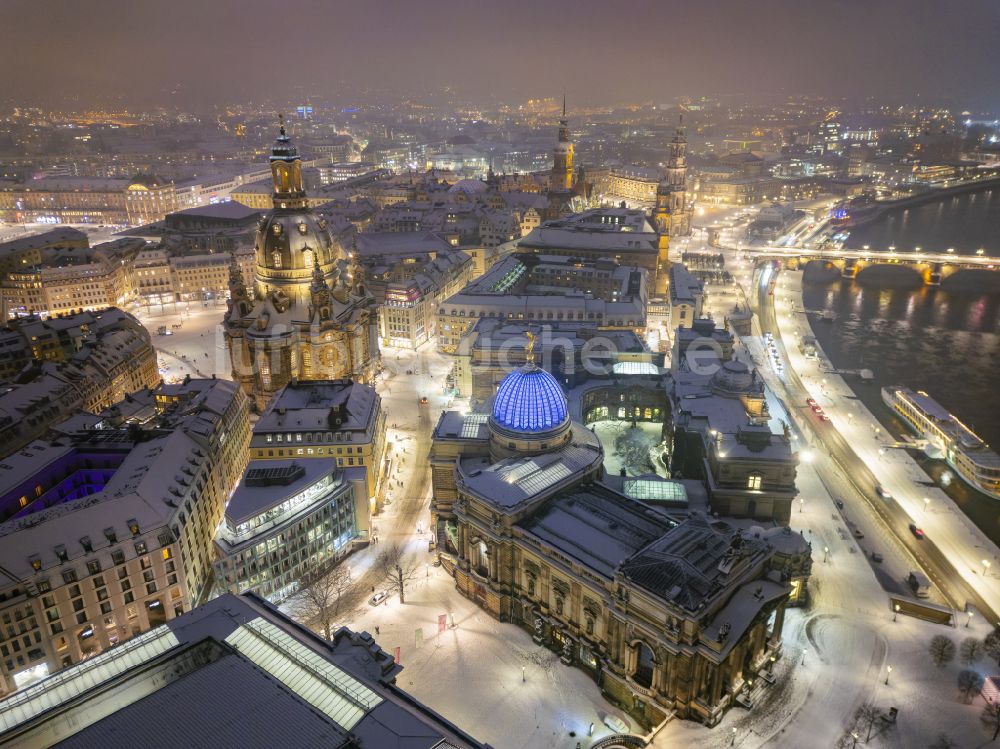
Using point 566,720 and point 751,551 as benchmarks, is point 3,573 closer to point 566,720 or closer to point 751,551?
point 566,720

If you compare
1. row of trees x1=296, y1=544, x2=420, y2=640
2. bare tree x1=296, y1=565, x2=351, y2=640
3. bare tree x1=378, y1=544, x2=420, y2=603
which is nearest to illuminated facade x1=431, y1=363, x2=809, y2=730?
bare tree x1=378, y1=544, x2=420, y2=603

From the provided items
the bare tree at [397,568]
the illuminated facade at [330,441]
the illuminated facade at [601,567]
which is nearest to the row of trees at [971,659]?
the illuminated facade at [601,567]

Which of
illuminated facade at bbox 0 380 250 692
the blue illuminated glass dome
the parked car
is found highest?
the blue illuminated glass dome

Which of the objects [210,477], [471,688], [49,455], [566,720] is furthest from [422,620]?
[49,455]

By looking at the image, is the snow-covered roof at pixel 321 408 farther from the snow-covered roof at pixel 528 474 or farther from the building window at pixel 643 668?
the building window at pixel 643 668

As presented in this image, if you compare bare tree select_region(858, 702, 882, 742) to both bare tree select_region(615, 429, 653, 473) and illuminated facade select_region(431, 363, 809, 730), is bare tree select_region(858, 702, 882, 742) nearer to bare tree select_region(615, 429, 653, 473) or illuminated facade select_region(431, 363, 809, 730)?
illuminated facade select_region(431, 363, 809, 730)

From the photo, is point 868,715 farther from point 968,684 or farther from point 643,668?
point 643,668
